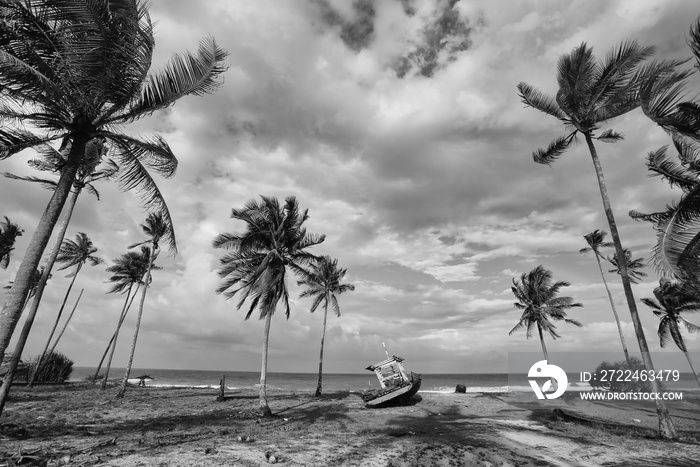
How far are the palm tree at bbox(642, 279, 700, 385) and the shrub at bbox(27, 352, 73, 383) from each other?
56698 millimetres

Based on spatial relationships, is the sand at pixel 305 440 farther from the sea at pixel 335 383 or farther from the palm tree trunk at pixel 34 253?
the sea at pixel 335 383

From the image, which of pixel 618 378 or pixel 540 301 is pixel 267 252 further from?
pixel 618 378

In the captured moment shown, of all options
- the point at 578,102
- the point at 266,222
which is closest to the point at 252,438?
the point at 266,222

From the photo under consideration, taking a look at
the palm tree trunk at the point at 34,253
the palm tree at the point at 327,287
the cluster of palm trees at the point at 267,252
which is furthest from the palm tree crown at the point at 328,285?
the palm tree trunk at the point at 34,253

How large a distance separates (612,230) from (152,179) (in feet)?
54.9

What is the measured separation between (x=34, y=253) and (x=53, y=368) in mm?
40882

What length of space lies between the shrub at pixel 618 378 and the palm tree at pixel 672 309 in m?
7.17

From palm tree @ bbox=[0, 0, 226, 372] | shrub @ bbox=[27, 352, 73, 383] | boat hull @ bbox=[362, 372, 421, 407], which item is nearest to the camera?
palm tree @ bbox=[0, 0, 226, 372]

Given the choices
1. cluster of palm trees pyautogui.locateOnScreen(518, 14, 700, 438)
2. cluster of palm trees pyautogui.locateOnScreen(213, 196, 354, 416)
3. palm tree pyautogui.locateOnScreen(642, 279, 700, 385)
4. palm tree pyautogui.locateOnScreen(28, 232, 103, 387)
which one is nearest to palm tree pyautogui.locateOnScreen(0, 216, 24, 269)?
palm tree pyautogui.locateOnScreen(28, 232, 103, 387)

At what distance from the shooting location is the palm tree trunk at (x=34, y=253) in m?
6.29

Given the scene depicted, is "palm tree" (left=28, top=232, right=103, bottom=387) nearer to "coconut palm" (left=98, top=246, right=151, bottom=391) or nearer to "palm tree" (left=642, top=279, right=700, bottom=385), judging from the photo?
"coconut palm" (left=98, top=246, right=151, bottom=391)

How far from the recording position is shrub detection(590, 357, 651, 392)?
36688 millimetres

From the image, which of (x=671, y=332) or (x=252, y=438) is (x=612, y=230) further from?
(x=671, y=332)

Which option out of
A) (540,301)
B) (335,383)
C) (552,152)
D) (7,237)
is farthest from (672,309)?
(335,383)
